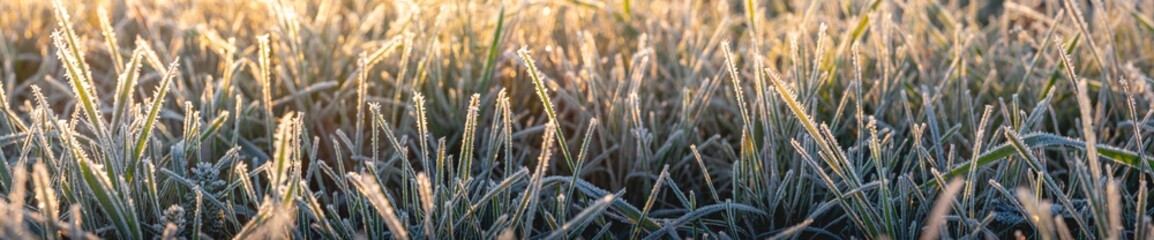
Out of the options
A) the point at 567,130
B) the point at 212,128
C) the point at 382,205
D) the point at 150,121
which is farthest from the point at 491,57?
the point at 382,205

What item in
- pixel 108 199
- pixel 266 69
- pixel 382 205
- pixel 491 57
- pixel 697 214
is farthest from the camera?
pixel 491 57

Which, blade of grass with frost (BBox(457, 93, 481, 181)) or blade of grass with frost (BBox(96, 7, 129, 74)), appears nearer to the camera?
blade of grass with frost (BBox(457, 93, 481, 181))

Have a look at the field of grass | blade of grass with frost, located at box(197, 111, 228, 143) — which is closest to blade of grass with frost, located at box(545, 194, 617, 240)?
the field of grass

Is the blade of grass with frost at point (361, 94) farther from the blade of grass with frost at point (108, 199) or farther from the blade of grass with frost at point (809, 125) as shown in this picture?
the blade of grass with frost at point (809, 125)

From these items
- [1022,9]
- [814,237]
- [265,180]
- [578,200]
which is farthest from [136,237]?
[1022,9]

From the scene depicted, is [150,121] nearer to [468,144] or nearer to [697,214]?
[468,144]

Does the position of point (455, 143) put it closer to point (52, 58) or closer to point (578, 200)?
point (578, 200)

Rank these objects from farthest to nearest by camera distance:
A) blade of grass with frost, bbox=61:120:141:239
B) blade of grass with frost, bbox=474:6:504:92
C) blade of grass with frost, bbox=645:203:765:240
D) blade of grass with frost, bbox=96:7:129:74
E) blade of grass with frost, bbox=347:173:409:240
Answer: blade of grass with frost, bbox=474:6:504:92 < blade of grass with frost, bbox=96:7:129:74 < blade of grass with frost, bbox=645:203:765:240 < blade of grass with frost, bbox=61:120:141:239 < blade of grass with frost, bbox=347:173:409:240

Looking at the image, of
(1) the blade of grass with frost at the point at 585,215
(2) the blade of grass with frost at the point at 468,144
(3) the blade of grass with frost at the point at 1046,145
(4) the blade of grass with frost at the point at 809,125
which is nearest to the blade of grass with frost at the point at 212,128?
(2) the blade of grass with frost at the point at 468,144

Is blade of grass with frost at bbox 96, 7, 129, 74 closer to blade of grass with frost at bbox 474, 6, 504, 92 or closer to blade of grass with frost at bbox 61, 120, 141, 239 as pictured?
blade of grass with frost at bbox 61, 120, 141, 239
